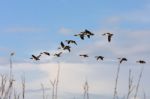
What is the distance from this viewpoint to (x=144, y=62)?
7.21 m

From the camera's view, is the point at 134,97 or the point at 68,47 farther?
the point at 134,97

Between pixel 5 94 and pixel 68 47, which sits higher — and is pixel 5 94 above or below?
below

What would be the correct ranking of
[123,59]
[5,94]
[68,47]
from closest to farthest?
[68,47] → [5,94] → [123,59]

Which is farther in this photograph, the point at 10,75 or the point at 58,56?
the point at 10,75

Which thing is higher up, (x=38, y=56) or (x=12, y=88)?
(x=38, y=56)

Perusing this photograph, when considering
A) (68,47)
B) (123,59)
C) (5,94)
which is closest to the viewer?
(68,47)

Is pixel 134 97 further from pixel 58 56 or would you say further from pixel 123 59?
pixel 58 56

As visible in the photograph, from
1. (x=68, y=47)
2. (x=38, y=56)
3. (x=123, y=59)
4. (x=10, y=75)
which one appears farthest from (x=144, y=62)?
(x=10, y=75)

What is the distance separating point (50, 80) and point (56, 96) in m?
0.41

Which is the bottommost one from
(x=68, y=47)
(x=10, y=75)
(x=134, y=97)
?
(x=134, y=97)

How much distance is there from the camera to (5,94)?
677cm

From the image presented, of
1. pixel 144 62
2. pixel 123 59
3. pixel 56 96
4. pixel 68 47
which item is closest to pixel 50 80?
pixel 56 96

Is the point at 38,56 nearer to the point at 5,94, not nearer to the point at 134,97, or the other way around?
the point at 5,94

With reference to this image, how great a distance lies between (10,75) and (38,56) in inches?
42.6
